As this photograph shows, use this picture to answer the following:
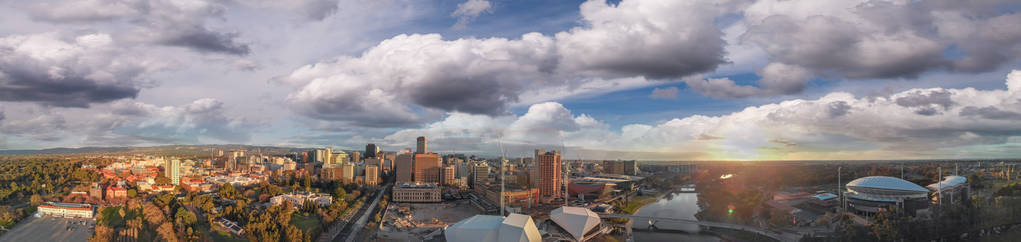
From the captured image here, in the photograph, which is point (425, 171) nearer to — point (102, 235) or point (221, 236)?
point (221, 236)

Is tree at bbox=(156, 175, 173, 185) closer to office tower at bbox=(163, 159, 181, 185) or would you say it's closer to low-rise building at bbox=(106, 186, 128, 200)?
office tower at bbox=(163, 159, 181, 185)

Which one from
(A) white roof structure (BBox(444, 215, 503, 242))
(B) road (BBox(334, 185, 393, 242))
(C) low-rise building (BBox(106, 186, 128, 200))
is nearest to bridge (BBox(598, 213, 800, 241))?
(A) white roof structure (BBox(444, 215, 503, 242))

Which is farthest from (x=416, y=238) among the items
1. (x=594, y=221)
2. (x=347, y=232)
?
(x=594, y=221)

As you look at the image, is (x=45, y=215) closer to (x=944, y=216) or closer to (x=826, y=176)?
(x=944, y=216)

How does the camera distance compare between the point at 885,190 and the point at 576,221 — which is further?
the point at 885,190

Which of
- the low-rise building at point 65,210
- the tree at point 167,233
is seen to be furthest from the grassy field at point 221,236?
the low-rise building at point 65,210

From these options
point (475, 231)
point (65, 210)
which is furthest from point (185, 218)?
point (475, 231)

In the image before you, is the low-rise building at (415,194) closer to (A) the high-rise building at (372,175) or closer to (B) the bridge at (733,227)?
(A) the high-rise building at (372,175)
